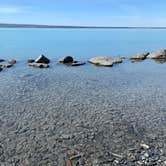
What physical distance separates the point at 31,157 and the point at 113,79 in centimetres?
1469

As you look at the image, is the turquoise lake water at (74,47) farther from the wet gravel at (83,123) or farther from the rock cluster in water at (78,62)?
the wet gravel at (83,123)

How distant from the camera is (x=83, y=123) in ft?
39.0

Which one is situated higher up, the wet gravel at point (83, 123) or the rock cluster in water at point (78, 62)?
the rock cluster in water at point (78, 62)

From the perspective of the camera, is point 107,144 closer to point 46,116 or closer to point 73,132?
point 73,132

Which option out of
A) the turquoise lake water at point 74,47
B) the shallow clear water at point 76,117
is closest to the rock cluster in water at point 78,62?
the turquoise lake water at point 74,47

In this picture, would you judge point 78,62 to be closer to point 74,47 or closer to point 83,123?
point 83,123

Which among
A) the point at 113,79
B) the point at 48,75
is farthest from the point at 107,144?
the point at 48,75

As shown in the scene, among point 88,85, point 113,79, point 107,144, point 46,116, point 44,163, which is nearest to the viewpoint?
point 44,163

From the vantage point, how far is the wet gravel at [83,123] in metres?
8.80

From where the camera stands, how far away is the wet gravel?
347 inches

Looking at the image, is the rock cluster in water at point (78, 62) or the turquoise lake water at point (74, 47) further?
the turquoise lake water at point (74, 47)

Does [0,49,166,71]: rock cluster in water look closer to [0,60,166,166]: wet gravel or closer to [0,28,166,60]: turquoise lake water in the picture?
[0,28,166,60]: turquoise lake water

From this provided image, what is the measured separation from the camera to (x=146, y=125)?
37.9 feet

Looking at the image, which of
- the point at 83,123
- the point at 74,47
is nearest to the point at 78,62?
the point at 83,123
